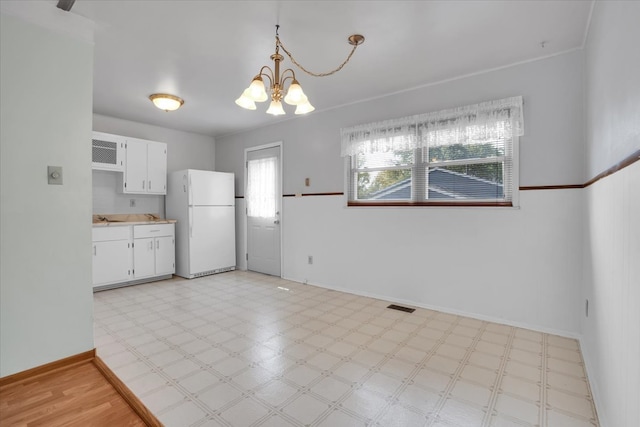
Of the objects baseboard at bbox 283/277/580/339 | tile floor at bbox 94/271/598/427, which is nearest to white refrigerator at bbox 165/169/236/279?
tile floor at bbox 94/271/598/427

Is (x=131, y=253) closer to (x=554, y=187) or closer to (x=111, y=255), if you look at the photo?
(x=111, y=255)

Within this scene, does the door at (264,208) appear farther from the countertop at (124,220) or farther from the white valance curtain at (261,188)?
the countertop at (124,220)

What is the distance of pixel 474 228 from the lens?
10.4ft

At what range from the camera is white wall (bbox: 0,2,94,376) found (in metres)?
2.01

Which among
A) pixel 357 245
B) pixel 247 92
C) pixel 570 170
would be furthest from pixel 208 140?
pixel 570 170

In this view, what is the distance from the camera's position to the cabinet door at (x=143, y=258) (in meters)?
4.52

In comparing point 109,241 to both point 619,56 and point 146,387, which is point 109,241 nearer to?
point 146,387

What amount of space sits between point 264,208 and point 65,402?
11.9 feet

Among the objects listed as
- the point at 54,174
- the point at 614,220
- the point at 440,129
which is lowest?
the point at 614,220

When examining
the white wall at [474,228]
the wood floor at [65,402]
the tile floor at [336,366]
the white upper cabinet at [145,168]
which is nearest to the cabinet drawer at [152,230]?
the white upper cabinet at [145,168]

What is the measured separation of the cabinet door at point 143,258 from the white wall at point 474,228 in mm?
2210

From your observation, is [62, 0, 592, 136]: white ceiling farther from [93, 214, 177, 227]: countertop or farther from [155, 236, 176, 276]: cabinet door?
[155, 236, 176, 276]: cabinet door

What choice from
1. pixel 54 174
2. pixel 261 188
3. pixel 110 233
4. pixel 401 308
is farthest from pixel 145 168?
pixel 401 308

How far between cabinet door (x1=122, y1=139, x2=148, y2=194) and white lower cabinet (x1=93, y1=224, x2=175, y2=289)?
2.04 ft
